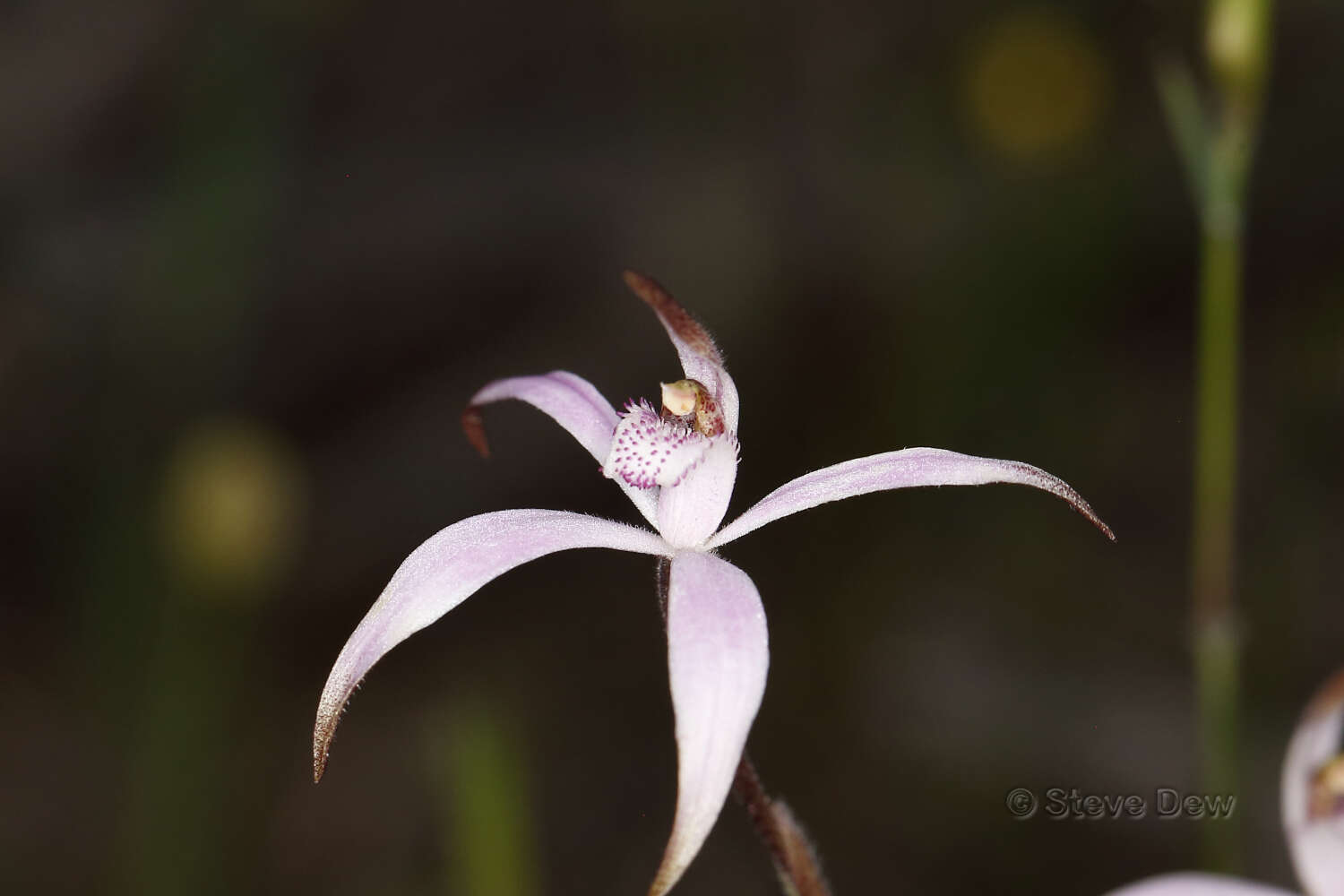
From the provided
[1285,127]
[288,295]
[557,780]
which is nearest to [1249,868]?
[557,780]

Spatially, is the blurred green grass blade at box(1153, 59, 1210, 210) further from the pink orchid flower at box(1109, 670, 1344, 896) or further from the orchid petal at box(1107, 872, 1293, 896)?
the orchid petal at box(1107, 872, 1293, 896)

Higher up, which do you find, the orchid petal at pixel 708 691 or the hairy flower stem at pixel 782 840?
the orchid petal at pixel 708 691

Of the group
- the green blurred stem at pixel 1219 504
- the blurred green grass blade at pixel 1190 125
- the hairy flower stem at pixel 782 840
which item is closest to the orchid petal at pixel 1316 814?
the hairy flower stem at pixel 782 840

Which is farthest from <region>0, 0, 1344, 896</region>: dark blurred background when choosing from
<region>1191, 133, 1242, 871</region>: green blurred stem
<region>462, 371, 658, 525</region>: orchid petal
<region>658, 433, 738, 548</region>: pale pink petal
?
<region>658, 433, 738, 548</region>: pale pink petal

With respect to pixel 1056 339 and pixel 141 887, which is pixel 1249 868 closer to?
pixel 1056 339

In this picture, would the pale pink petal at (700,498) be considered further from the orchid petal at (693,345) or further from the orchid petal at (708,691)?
the orchid petal at (708,691)

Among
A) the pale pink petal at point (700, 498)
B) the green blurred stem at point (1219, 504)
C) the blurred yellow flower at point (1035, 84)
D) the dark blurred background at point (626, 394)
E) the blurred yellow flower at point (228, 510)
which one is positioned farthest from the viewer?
the blurred yellow flower at point (1035, 84)

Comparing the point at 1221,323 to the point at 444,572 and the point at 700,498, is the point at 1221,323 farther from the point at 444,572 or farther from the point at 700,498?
the point at 444,572

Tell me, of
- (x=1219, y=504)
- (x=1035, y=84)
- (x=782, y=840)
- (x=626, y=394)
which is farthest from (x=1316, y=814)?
(x=1035, y=84)
